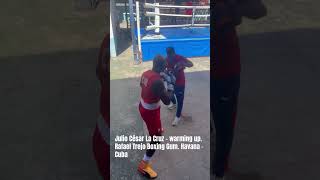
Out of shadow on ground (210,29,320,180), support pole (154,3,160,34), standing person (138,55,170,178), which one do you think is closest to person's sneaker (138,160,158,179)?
standing person (138,55,170,178)

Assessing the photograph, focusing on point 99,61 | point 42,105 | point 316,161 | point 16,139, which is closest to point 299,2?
point 316,161

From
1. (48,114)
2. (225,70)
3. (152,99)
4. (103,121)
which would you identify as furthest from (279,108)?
(48,114)

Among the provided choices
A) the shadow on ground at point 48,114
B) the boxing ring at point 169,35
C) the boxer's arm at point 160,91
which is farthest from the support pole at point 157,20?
the shadow on ground at point 48,114

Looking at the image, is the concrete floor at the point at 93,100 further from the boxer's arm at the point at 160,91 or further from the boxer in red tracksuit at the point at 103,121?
the boxer's arm at the point at 160,91

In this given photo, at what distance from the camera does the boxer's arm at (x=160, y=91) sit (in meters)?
1.70

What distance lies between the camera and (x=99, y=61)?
1.77 m

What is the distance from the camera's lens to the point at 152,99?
1728 millimetres

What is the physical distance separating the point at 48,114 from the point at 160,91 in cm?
62

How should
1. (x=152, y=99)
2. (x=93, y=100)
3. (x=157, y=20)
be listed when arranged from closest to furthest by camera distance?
(x=157, y=20), (x=152, y=99), (x=93, y=100)

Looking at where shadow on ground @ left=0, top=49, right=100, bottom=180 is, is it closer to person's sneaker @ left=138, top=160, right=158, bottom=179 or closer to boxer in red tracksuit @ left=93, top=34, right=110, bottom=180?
boxer in red tracksuit @ left=93, top=34, right=110, bottom=180

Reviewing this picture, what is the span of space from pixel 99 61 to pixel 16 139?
0.62 m

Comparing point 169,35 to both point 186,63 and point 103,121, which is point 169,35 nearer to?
point 186,63

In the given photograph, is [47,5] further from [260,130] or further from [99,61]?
[260,130]

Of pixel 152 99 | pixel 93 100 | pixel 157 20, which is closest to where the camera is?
pixel 157 20
